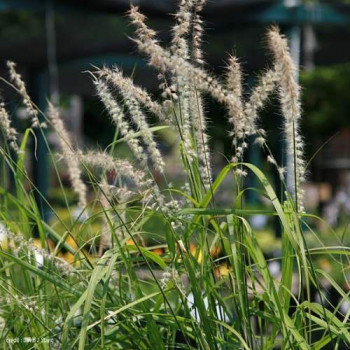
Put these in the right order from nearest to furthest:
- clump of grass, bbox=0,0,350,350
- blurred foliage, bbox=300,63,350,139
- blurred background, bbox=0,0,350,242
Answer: clump of grass, bbox=0,0,350,350, blurred background, bbox=0,0,350,242, blurred foliage, bbox=300,63,350,139

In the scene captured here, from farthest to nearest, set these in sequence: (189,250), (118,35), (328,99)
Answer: (328,99) → (118,35) → (189,250)

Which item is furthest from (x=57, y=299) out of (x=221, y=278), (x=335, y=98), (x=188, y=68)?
(x=335, y=98)

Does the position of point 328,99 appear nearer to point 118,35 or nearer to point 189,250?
point 118,35

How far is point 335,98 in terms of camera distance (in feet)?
59.9

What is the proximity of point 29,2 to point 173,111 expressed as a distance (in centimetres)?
485

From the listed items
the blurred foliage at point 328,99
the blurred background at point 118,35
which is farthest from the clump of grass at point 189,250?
the blurred foliage at point 328,99

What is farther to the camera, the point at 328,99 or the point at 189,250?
the point at 328,99

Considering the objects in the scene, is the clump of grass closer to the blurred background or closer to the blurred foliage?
the blurred background

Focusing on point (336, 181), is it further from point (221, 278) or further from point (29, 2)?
point (221, 278)

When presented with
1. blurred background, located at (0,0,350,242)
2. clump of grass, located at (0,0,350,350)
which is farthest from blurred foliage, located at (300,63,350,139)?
clump of grass, located at (0,0,350,350)

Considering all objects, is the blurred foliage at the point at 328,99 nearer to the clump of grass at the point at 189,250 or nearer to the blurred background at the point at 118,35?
the blurred background at the point at 118,35

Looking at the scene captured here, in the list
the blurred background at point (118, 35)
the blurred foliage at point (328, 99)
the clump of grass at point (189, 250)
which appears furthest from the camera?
the blurred foliage at point (328, 99)

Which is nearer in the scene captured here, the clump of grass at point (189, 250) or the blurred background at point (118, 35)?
the clump of grass at point (189, 250)

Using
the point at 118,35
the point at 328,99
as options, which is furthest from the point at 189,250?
the point at 328,99
